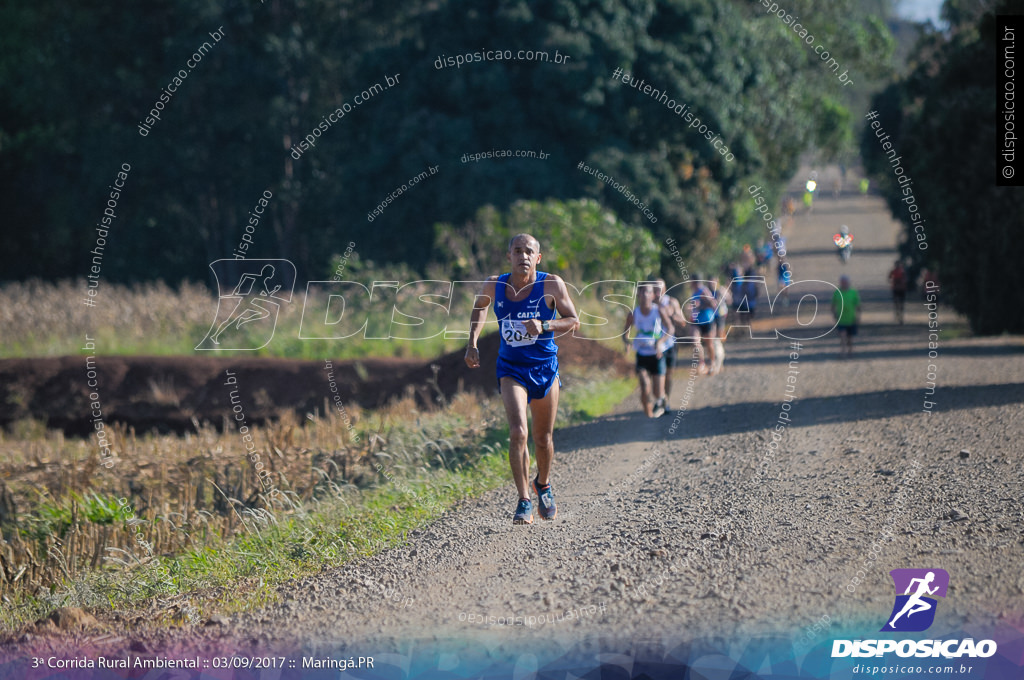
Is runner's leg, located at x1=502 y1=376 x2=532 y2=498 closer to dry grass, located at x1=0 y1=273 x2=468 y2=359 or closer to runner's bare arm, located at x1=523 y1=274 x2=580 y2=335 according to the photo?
runner's bare arm, located at x1=523 y1=274 x2=580 y2=335

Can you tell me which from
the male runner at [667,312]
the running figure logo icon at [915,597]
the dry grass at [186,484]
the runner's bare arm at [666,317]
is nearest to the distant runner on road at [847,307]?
the male runner at [667,312]

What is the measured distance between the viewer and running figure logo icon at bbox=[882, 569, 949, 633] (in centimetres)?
534

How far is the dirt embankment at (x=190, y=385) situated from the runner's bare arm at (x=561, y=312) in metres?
11.0

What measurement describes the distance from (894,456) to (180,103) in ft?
93.6

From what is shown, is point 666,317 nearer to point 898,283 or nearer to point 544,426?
point 544,426

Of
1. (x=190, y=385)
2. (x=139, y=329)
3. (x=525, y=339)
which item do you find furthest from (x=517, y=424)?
(x=139, y=329)

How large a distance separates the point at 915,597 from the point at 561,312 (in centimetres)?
299

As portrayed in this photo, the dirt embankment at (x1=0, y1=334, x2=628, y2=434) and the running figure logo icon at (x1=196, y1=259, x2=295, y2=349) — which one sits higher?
the running figure logo icon at (x1=196, y1=259, x2=295, y2=349)

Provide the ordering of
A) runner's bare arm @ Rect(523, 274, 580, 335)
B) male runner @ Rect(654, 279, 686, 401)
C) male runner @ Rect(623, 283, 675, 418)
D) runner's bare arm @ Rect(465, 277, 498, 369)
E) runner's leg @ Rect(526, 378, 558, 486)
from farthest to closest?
male runner @ Rect(654, 279, 686, 401) < male runner @ Rect(623, 283, 675, 418) < runner's leg @ Rect(526, 378, 558, 486) < runner's bare arm @ Rect(465, 277, 498, 369) < runner's bare arm @ Rect(523, 274, 580, 335)

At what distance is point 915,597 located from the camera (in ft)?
18.5

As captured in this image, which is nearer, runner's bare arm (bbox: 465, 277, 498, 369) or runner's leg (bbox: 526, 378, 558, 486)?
runner's bare arm (bbox: 465, 277, 498, 369)

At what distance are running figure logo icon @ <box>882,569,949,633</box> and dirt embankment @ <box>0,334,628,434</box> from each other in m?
12.5

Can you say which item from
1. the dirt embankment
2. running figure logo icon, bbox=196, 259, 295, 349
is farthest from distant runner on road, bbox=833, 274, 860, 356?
Result: running figure logo icon, bbox=196, 259, 295, 349

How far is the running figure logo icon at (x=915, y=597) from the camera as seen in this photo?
210 inches
